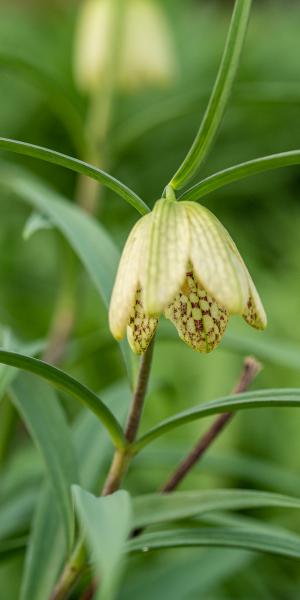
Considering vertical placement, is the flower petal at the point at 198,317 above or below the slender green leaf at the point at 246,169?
below

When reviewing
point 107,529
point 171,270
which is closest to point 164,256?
point 171,270

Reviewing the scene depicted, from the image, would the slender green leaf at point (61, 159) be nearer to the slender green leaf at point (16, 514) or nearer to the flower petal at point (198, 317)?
the flower petal at point (198, 317)

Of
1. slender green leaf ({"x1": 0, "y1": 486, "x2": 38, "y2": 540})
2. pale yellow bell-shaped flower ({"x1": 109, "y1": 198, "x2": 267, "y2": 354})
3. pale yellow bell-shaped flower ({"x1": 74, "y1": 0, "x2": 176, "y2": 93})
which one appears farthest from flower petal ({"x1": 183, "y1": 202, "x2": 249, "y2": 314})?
pale yellow bell-shaped flower ({"x1": 74, "y1": 0, "x2": 176, "y2": 93})

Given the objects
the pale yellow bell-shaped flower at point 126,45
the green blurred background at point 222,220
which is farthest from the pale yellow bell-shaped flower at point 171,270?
the pale yellow bell-shaped flower at point 126,45

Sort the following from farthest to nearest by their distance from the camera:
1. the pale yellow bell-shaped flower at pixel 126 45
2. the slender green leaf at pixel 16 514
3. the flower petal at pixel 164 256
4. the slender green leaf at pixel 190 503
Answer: the pale yellow bell-shaped flower at pixel 126 45
the slender green leaf at pixel 16 514
the slender green leaf at pixel 190 503
the flower petal at pixel 164 256

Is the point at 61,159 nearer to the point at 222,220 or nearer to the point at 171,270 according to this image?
the point at 171,270
